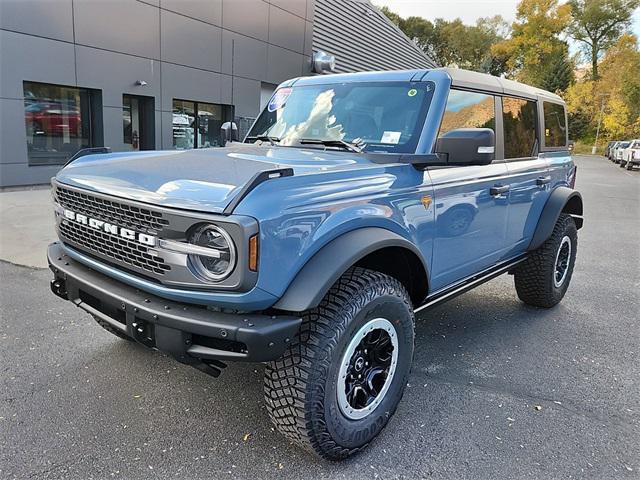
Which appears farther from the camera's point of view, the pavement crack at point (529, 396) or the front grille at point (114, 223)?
the pavement crack at point (529, 396)

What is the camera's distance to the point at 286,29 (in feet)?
53.7

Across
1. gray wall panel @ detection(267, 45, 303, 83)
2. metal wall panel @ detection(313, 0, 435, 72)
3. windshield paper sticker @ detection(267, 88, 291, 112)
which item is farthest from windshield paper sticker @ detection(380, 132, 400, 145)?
metal wall panel @ detection(313, 0, 435, 72)

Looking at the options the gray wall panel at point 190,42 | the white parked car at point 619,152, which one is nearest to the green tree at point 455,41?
the white parked car at point 619,152

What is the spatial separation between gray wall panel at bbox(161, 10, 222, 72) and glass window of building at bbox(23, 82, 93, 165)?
2.46 metres

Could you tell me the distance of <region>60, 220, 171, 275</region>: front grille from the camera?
226 cm

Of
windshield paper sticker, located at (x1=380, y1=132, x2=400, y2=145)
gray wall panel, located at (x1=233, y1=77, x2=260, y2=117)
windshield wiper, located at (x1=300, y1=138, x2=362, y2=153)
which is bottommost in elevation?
windshield wiper, located at (x1=300, y1=138, x2=362, y2=153)

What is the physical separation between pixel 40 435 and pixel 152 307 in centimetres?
108

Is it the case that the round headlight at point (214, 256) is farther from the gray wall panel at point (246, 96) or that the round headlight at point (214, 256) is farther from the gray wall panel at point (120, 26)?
the gray wall panel at point (246, 96)

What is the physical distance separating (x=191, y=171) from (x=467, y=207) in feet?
5.90

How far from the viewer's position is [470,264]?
11.5ft

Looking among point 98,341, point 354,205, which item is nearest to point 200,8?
point 98,341

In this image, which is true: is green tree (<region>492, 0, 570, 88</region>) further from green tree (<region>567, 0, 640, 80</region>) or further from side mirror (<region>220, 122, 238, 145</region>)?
side mirror (<region>220, 122, 238, 145</region>)

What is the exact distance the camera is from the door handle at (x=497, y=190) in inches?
140

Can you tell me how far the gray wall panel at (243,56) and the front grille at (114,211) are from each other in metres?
12.3
